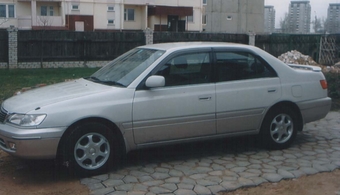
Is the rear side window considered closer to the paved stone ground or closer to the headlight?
the paved stone ground

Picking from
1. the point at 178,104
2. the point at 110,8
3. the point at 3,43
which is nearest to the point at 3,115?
the point at 178,104

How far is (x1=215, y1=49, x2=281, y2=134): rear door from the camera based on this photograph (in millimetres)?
6742

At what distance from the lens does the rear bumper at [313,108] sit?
24.2 ft

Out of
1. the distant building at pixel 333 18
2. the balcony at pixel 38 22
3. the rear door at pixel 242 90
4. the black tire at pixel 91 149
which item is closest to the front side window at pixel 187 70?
the rear door at pixel 242 90

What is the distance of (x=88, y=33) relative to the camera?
24.5m

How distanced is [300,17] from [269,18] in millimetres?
16770

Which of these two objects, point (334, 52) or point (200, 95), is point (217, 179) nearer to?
point (200, 95)

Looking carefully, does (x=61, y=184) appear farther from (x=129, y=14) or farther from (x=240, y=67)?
(x=129, y=14)

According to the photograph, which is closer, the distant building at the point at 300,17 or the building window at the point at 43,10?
the building window at the point at 43,10

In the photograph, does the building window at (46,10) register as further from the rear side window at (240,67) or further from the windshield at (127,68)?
the rear side window at (240,67)

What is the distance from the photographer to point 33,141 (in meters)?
5.54

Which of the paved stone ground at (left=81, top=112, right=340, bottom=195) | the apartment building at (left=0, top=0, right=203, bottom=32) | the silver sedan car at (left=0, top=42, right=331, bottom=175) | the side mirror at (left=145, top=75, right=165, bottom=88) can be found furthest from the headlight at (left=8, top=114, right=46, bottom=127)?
the apartment building at (left=0, top=0, right=203, bottom=32)

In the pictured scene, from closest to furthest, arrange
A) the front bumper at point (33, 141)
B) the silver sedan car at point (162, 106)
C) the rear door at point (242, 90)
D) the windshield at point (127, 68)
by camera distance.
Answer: the front bumper at point (33, 141)
the silver sedan car at point (162, 106)
the windshield at point (127, 68)
the rear door at point (242, 90)

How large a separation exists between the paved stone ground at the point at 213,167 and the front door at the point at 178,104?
43 cm
